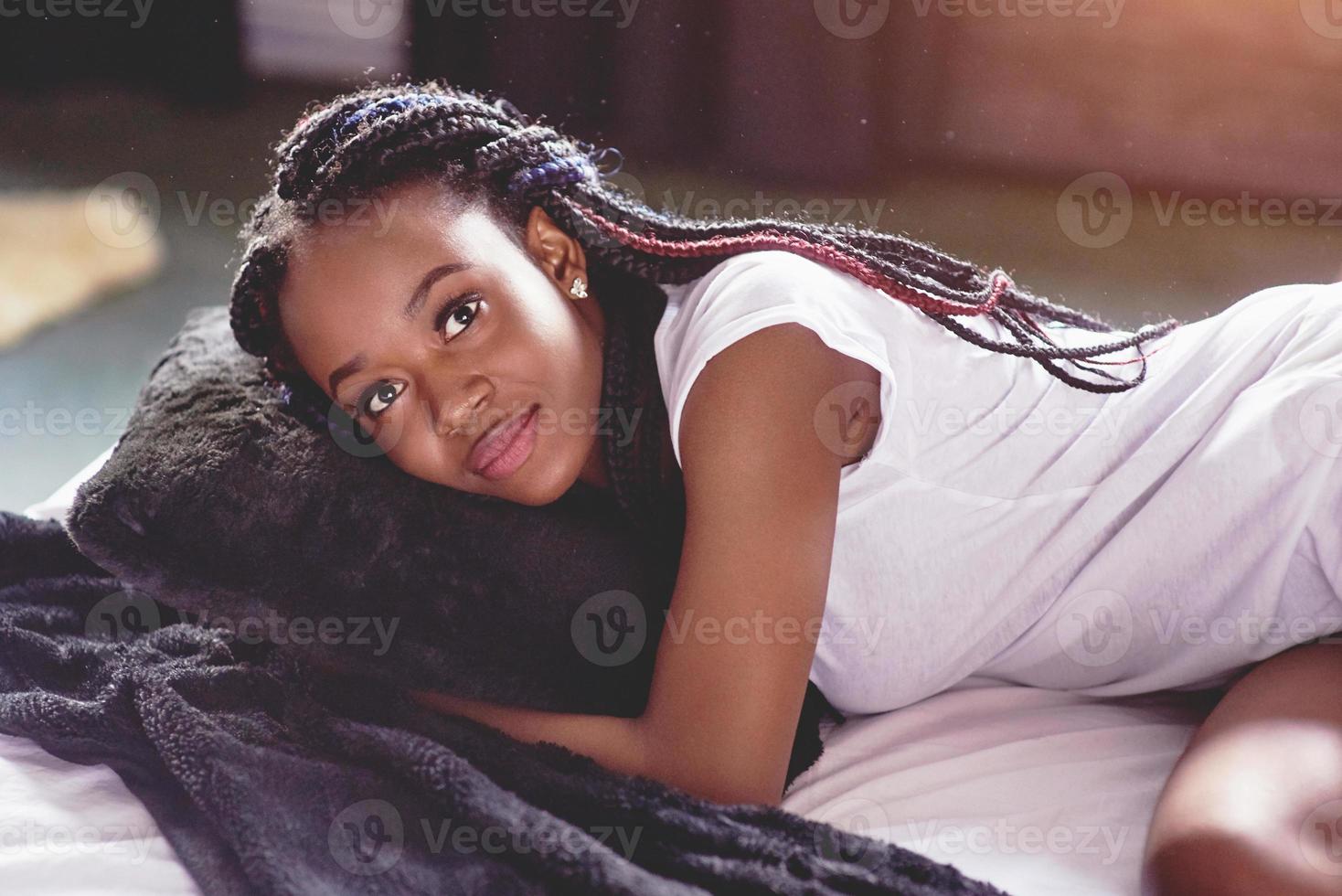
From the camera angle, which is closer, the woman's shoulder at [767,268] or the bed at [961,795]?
the bed at [961,795]

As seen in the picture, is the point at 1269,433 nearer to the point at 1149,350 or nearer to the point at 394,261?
the point at 1149,350

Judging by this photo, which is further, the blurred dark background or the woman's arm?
the blurred dark background

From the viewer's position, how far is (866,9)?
1.55 m

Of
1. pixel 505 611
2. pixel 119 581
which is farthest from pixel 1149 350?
pixel 119 581

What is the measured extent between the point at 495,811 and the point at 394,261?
447 millimetres

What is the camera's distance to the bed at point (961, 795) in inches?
32.6

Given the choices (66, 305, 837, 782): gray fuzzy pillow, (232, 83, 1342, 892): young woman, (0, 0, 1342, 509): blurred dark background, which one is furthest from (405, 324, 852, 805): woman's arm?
(0, 0, 1342, 509): blurred dark background

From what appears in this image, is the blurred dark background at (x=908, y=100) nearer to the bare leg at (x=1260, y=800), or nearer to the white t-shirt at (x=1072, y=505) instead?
the white t-shirt at (x=1072, y=505)

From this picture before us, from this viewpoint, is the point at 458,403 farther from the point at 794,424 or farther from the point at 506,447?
the point at 794,424

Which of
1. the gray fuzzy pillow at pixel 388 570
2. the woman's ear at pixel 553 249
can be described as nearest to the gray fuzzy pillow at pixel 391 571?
the gray fuzzy pillow at pixel 388 570

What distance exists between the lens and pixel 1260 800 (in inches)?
31.2

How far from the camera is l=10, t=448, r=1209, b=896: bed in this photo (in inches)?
32.6

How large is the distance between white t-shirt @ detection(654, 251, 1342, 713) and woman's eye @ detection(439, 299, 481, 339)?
0.17 metres

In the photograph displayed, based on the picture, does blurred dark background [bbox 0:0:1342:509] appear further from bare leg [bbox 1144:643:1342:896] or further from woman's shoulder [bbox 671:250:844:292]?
bare leg [bbox 1144:643:1342:896]
